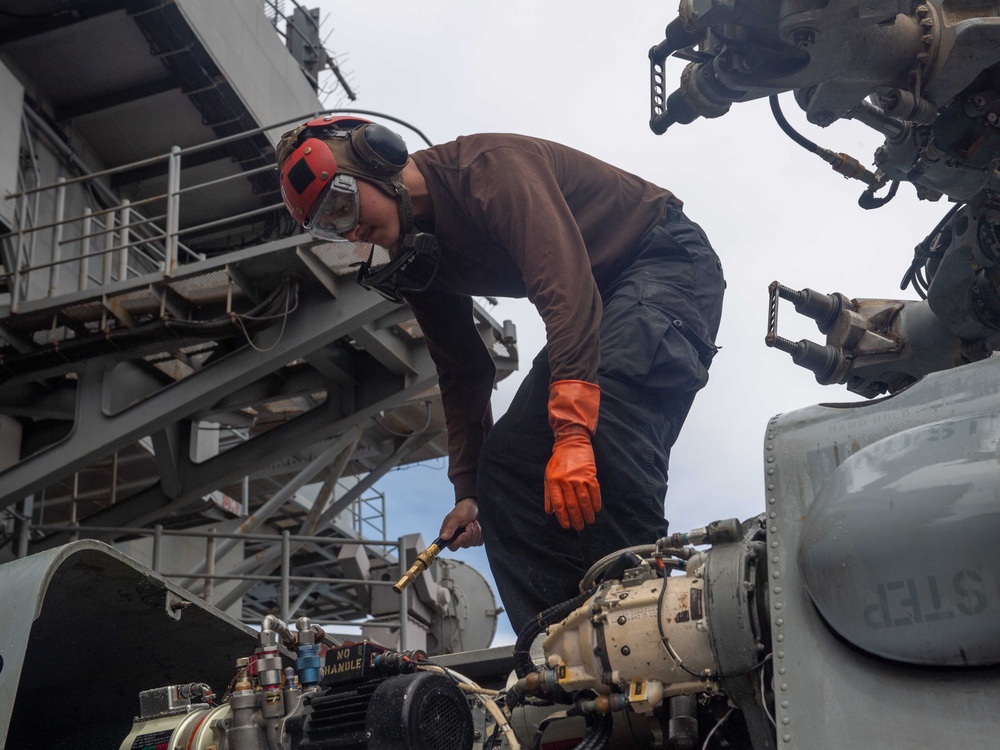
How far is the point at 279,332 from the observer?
30.6ft

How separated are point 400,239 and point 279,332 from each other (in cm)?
560

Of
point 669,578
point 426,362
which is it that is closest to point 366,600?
point 426,362

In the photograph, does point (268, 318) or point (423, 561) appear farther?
point (268, 318)

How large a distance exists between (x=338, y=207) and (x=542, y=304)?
33.1 inches

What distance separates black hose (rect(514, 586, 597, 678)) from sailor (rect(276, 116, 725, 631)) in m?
0.29

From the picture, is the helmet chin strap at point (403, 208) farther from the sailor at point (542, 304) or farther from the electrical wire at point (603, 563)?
the electrical wire at point (603, 563)

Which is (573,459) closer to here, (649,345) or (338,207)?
(649,345)

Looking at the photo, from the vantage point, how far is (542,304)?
3.49 m

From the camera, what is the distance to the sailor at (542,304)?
11.2ft

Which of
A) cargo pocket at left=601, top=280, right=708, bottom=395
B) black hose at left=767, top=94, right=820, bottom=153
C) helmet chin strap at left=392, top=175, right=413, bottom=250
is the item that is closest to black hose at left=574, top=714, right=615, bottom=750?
cargo pocket at left=601, top=280, right=708, bottom=395

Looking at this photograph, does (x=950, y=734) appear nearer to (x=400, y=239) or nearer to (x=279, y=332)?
(x=400, y=239)

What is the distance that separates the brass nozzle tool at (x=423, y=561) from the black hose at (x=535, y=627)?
446 millimetres

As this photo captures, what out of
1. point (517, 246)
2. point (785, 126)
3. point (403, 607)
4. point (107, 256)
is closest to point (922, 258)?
point (785, 126)

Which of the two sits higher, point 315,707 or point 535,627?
point 535,627
